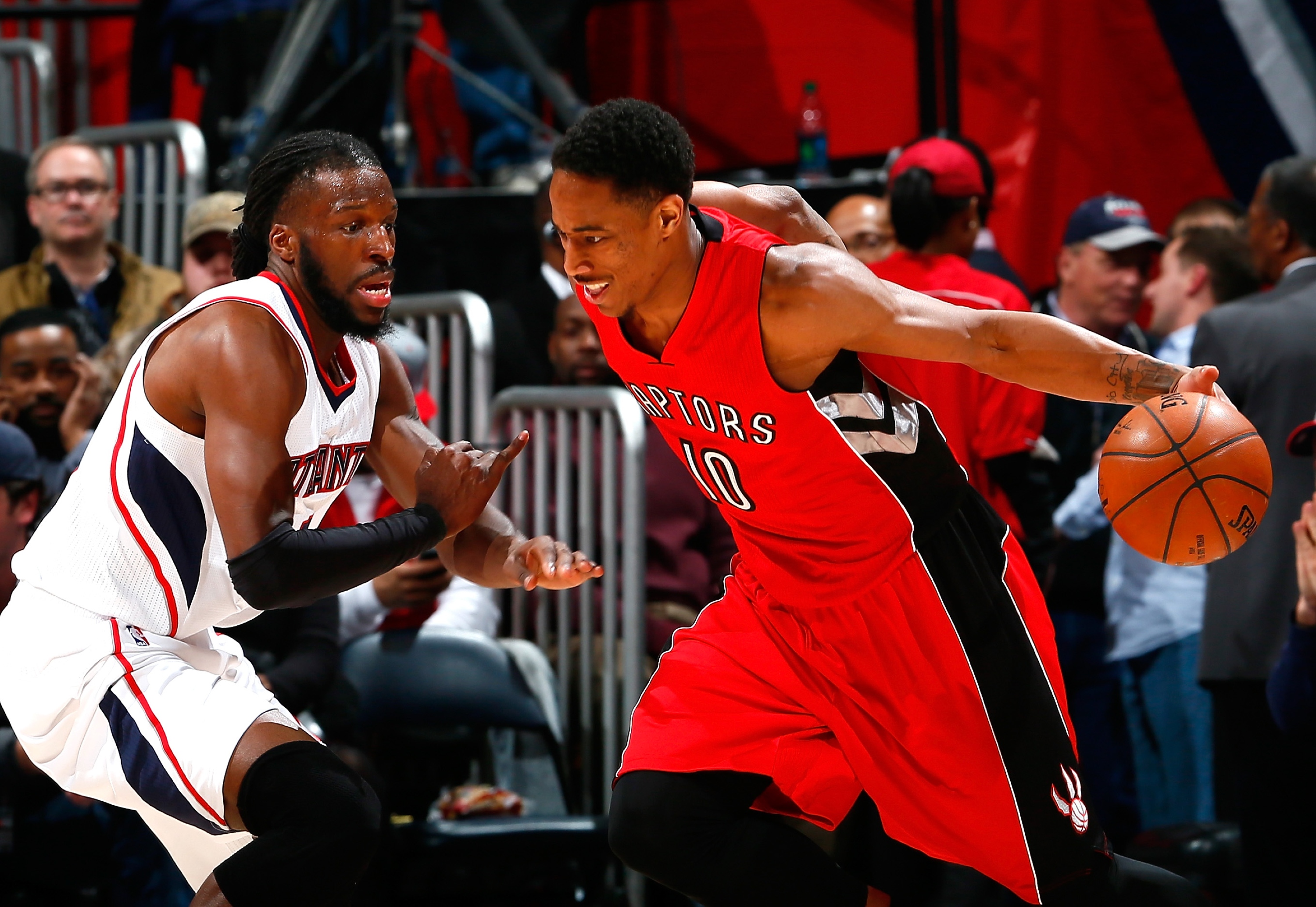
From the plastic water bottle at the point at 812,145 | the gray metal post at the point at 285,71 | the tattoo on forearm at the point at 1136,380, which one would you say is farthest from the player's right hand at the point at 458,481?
the plastic water bottle at the point at 812,145

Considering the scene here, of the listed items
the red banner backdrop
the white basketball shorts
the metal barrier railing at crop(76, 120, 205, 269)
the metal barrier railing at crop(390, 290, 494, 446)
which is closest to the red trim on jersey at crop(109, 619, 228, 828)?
the white basketball shorts

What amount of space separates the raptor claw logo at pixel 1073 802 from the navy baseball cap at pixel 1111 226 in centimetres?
315

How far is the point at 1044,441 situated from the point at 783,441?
239cm

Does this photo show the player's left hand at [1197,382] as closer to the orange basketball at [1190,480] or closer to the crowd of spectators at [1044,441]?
the orange basketball at [1190,480]

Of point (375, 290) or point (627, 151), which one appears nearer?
point (627, 151)

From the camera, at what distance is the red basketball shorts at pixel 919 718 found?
10.5 feet

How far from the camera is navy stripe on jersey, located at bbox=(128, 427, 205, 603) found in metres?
3.04

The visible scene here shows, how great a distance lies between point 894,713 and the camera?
325cm

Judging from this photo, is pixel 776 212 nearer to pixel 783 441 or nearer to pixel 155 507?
pixel 783 441

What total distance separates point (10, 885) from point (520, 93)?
14.4 feet

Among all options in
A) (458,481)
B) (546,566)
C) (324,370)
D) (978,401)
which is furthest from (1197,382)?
(324,370)

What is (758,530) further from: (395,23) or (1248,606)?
(395,23)

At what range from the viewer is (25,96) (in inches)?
283

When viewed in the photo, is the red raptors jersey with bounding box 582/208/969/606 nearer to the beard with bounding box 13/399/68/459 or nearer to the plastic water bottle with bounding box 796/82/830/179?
the beard with bounding box 13/399/68/459
